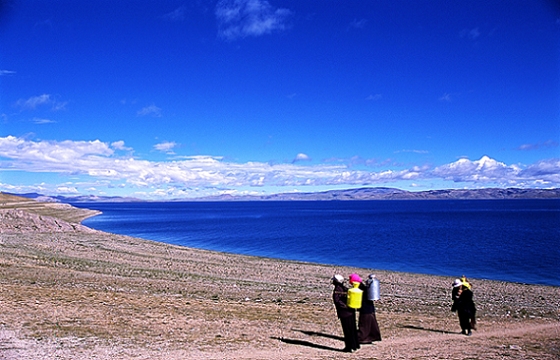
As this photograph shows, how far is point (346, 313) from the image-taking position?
1205 centimetres

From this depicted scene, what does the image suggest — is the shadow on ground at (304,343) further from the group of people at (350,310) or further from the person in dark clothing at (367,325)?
the person in dark clothing at (367,325)

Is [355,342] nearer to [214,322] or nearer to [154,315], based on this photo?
[214,322]

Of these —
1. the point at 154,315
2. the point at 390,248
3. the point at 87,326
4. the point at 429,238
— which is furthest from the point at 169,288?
the point at 429,238

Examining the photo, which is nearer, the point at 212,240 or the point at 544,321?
the point at 544,321

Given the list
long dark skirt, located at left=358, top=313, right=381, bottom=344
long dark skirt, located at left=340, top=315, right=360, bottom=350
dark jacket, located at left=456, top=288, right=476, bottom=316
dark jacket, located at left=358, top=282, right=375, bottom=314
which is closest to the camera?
long dark skirt, located at left=340, top=315, right=360, bottom=350

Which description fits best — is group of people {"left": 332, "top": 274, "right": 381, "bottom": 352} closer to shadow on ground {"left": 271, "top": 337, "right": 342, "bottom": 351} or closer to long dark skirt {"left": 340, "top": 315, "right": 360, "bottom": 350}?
long dark skirt {"left": 340, "top": 315, "right": 360, "bottom": 350}

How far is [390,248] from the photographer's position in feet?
215

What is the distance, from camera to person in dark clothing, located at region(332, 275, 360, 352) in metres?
12.0

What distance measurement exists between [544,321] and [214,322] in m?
13.2

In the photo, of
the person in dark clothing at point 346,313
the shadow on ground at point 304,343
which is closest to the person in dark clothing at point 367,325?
the person in dark clothing at point 346,313

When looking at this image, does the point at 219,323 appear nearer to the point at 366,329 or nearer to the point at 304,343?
the point at 304,343

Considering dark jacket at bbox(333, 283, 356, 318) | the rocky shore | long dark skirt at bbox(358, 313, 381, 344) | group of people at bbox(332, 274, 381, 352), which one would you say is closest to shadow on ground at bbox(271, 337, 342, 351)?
the rocky shore

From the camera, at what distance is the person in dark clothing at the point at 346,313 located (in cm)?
1203

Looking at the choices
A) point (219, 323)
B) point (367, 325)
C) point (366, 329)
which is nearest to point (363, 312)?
point (367, 325)
